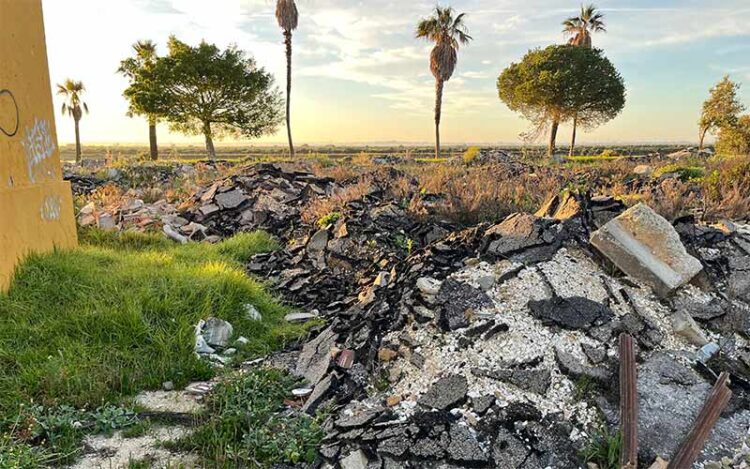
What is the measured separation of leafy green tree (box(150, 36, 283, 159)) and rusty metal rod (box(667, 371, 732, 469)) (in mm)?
30134

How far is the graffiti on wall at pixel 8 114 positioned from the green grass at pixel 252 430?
3.47 m

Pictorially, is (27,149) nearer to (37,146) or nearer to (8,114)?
(37,146)

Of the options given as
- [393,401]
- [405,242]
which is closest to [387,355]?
[393,401]

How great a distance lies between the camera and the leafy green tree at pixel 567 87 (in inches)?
1170

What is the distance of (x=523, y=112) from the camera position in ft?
108

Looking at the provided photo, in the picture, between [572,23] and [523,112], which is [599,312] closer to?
[523,112]

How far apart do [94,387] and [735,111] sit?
37.9 metres


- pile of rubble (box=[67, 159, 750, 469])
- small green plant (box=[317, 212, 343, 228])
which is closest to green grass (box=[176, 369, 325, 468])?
pile of rubble (box=[67, 159, 750, 469])

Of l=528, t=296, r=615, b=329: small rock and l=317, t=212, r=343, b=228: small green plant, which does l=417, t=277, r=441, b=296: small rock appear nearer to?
l=528, t=296, r=615, b=329: small rock

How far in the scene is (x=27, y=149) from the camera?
4961 millimetres

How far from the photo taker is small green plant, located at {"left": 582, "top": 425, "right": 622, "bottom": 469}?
260 centimetres

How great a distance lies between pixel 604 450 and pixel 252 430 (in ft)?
7.06

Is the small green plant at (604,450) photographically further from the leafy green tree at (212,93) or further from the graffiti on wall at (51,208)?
the leafy green tree at (212,93)

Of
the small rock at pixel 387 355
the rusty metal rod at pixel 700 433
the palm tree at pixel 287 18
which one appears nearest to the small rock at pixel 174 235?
the small rock at pixel 387 355
